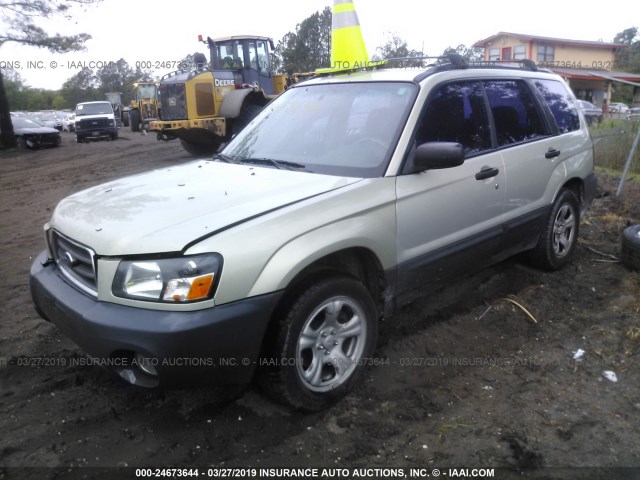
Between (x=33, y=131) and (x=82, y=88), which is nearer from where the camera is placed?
(x=33, y=131)

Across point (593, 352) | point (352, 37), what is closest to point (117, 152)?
point (352, 37)

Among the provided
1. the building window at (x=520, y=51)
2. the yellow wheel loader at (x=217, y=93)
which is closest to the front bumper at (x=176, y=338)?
the yellow wheel loader at (x=217, y=93)

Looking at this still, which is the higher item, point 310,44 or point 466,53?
point 310,44

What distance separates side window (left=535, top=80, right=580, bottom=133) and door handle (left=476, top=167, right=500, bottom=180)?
4.33ft

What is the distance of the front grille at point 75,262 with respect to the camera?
2723 mm

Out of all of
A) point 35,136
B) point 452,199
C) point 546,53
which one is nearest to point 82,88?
point 35,136

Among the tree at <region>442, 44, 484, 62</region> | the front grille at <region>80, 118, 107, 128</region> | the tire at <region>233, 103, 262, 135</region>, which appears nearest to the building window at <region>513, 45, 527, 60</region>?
the tree at <region>442, 44, 484, 62</region>

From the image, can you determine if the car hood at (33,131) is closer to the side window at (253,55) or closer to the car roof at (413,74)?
the side window at (253,55)

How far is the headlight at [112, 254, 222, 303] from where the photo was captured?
2426 millimetres

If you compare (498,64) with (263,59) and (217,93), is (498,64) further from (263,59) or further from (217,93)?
(263,59)

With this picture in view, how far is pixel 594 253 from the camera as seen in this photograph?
5.44 metres

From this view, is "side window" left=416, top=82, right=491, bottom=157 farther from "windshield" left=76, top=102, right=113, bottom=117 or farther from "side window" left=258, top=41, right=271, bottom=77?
"windshield" left=76, top=102, right=113, bottom=117

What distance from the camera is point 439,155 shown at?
3127 millimetres

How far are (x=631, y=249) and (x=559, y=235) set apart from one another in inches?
25.3
